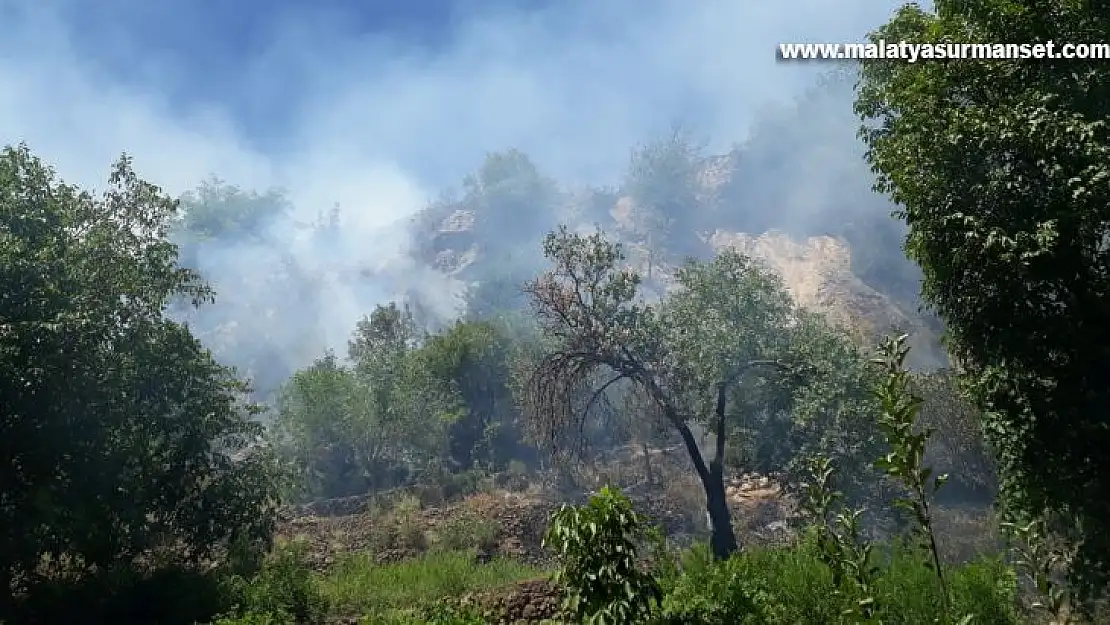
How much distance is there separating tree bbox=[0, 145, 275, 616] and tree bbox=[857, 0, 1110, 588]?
1360 centimetres

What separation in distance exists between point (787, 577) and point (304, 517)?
24.4m

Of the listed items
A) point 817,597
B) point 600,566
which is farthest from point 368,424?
point 600,566

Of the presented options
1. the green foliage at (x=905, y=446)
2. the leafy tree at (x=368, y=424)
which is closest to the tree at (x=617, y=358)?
the green foliage at (x=905, y=446)

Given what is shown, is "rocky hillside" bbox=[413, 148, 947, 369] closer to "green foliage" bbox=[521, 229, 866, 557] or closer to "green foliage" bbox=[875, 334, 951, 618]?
"green foliage" bbox=[521, 229, 866, 557]

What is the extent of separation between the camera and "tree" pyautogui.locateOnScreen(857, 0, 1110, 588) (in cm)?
660

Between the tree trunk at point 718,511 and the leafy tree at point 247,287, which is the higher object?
the leafy tree at point 247,287

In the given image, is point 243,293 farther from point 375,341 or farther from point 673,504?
point 673,504

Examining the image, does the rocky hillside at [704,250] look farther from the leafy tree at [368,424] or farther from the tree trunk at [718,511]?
the tree trunk at [718,511]

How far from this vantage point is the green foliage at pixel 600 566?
6.14m

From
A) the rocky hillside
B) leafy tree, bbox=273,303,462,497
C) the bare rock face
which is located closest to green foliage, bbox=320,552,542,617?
leafy tree, bbox=273,303,462,497

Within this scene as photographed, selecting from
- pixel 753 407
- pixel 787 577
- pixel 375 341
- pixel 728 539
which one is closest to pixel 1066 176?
pixel 787 577

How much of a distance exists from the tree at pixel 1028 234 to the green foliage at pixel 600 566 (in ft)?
14.0

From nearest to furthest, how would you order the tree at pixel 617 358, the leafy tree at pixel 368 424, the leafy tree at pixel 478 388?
the tree at pixel 617 358 < the leafy tree at pixel 368 424 < the leafy tree at pixel 478 388

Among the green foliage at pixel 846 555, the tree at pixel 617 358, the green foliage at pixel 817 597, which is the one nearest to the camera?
the green foliage at pixel 846 555
